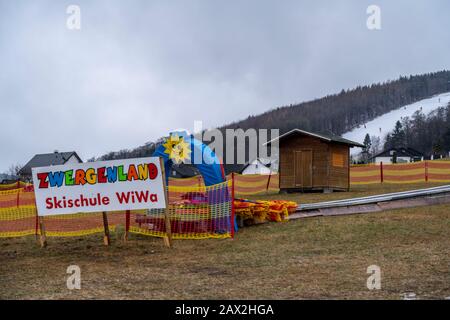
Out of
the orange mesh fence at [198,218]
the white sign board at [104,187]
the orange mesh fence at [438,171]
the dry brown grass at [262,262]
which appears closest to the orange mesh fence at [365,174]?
the orange mesh fence at [438,171]

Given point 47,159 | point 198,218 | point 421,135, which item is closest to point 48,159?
point 47,159

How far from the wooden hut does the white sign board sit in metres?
17.8

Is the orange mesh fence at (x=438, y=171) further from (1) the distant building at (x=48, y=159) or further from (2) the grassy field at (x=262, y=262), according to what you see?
(1) the distant building at (x=48, y=159)

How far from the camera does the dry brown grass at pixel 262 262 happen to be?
761 centimetres

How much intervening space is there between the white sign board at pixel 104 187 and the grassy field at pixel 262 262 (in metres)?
1.08

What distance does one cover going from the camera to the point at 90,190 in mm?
12344

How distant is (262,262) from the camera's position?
1002 cm

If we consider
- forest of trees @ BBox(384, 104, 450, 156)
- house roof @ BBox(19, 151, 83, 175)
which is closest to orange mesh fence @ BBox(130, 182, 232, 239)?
house roof @ BBox(19, 151, 83, 175)

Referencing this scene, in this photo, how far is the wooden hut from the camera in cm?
2877

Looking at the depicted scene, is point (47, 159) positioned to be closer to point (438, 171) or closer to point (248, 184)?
point (248, 184)

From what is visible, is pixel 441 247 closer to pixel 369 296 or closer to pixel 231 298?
pixel 369 296

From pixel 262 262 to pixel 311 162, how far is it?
1967 centimetres
